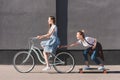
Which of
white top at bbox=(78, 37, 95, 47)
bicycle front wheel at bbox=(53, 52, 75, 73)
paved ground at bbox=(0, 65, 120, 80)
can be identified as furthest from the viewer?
white top at bbox=(78, 37, 95, 47)

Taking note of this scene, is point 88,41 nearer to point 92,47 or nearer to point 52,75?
point 92,47

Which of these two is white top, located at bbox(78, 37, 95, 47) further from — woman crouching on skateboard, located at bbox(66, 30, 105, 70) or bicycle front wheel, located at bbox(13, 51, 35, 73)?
bicycle front wheel, located at bbox(13, 51, 35, 73)

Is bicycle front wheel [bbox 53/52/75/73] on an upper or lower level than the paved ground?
upper

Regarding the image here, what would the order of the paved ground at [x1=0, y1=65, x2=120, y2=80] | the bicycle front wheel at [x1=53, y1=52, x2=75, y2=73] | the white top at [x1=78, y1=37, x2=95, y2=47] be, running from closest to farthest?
the paved ground at [x1=0, y1=65, x2=120, y2=80] → the bicycle front wheel at [x1=53, y1=52, x2=75, y2=73] → the white top at [x1=78, y1=37, x2=95, y2=47]

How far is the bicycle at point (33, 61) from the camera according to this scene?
14.4 meters

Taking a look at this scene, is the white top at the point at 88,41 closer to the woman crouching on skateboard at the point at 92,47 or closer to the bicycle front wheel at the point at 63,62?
the woman crouching on skateboard at the point at 92,47

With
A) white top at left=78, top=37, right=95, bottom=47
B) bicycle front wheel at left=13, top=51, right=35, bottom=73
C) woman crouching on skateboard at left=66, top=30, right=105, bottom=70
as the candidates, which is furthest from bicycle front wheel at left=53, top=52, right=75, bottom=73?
bicycle front wheel at left=13, top=51, right=35, bottom=73

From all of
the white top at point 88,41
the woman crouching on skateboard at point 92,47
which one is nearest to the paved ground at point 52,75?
the woman crouching on skateboard at point 92,47

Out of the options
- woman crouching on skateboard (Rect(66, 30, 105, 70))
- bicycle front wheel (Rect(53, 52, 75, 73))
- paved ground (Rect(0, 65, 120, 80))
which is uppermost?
woman crouching on skateboard (Rect(66, 30, 105, 70))

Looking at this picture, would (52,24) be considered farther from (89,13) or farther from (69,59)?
(89,13)

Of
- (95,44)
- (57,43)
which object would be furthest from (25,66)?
(95,44)

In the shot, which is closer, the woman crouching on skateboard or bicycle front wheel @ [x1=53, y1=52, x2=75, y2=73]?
bicycle front wheel @ [x1=53, y1=52, x2=75, y2=73]

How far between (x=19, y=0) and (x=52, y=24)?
237cm

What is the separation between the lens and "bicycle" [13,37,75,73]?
1443 cm
